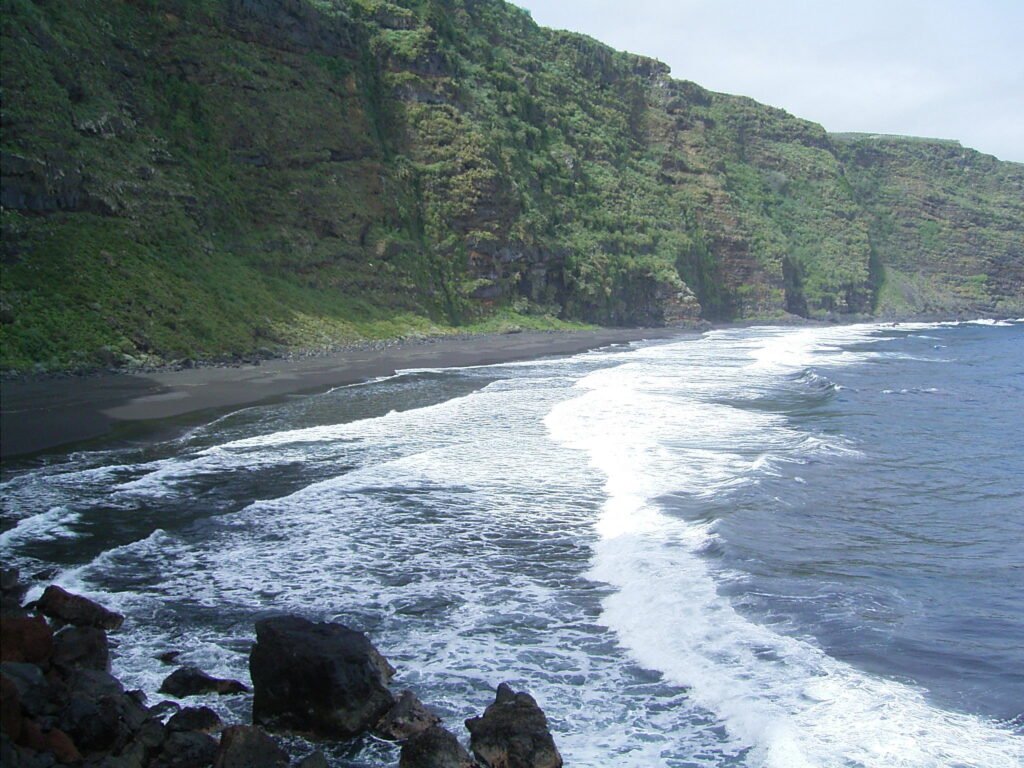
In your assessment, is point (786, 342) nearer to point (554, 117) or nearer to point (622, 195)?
point (622, 195)

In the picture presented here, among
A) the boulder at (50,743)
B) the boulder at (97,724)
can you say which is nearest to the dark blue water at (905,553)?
the boulder at (97,724)

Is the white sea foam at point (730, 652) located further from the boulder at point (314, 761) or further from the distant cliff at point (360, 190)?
the distant cliff at point (360, 190)

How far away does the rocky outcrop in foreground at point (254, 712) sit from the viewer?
5973 mm

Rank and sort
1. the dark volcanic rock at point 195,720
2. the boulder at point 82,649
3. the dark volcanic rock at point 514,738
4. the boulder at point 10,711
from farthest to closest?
the boulder at point 82,649
the dark volcanic rock at point 195,720
the dark volcanic rock at point 514,738
the boulder at point 10,711

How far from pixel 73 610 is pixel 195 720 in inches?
103

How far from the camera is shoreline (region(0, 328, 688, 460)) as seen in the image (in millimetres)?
19312

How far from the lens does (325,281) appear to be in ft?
156

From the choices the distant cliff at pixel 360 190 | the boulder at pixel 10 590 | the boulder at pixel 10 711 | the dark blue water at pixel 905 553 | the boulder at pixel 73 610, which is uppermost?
the distant cliff at pixel 360 190

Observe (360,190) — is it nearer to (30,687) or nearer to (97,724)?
(30,687)

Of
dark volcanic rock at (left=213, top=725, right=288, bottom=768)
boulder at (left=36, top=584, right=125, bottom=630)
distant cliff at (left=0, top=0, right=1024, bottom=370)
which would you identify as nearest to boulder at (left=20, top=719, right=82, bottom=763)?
dark volcanic rock at (left=213, top=725, right=288, bottom=768)

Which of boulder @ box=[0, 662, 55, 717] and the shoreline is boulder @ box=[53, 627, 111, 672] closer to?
boulder @ box=[0, 662, 55, 717]

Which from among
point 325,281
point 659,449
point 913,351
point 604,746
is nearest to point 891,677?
point 604,746

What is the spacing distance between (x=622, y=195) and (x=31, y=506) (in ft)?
262

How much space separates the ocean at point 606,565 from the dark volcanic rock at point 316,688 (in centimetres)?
24
